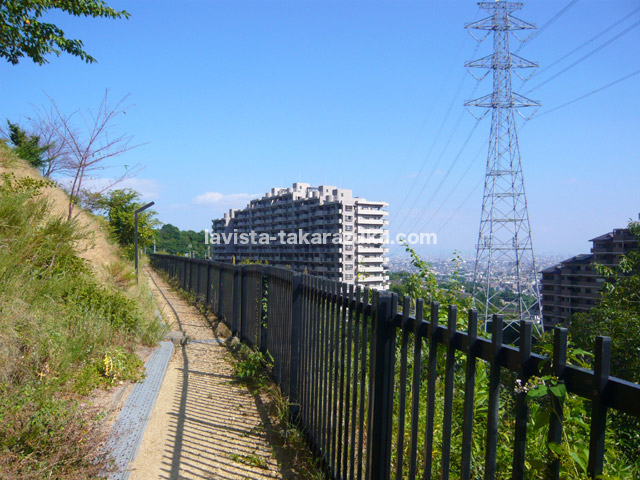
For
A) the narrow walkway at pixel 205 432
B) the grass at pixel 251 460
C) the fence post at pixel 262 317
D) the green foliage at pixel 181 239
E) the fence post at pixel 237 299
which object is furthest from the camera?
the green foliage at pixel 181 239

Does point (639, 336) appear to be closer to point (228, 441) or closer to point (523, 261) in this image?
point (228, 441)

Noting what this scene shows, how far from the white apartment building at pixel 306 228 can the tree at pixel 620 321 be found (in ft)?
236

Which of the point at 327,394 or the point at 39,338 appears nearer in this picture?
the point at 327,394

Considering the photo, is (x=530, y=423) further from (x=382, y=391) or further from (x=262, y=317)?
(x=262, y=317)

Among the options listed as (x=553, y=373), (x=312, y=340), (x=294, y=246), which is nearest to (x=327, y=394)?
(x=312, y=340)

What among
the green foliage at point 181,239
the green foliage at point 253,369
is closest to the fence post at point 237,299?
the green foliage at point 253,369

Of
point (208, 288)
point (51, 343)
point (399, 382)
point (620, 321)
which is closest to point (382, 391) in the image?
point (399, 382)

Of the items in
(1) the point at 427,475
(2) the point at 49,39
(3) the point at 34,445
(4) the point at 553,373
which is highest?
(2) the point at 49,39

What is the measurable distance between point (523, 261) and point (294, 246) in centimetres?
9093

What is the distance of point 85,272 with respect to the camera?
25.6 feet

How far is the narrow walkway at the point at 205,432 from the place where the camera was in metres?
3.95

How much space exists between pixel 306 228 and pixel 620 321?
10461cm

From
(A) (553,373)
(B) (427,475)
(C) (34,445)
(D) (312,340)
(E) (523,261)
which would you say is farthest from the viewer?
(E) (523,261)

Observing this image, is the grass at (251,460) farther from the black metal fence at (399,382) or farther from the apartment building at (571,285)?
the apartment building at (571,285)
